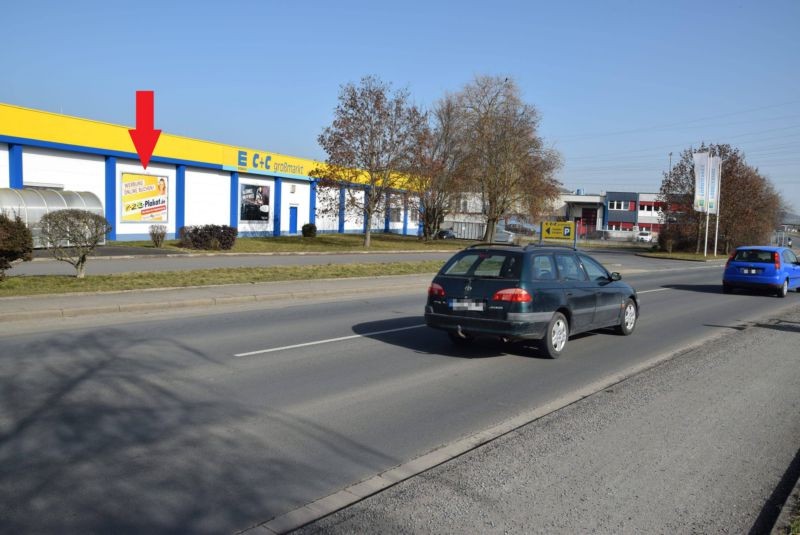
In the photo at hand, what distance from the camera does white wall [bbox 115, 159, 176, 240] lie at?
3534 cm

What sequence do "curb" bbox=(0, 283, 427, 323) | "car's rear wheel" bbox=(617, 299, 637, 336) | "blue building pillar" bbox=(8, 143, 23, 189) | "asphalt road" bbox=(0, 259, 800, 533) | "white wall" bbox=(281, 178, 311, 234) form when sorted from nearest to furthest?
"asphalt road" bbox=(0, 259, 800, 533), "curb" bbox=(0, 283, 427, 323), "car's rear wheel" bbox=(617, 299, 637, 336), "blue building pillar" bbox=(8, 143, 23, 189), "white wall" bbox=(281, 178, 311, 234)

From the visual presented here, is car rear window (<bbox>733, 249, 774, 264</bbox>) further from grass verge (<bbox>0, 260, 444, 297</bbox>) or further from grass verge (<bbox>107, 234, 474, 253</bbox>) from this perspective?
grass verge (<bbox>107, 234, 474, 253</bbox>)

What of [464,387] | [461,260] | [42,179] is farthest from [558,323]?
[42,179]

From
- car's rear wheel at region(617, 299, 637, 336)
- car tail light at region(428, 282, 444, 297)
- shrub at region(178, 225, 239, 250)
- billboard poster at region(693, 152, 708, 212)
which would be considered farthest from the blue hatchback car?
billboard poster at region(693, 152, 708, 212)

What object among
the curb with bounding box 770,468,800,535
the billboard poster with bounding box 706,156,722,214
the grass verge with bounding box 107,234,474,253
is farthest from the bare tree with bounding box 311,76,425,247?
the curb with bounding box 770,468,800,535

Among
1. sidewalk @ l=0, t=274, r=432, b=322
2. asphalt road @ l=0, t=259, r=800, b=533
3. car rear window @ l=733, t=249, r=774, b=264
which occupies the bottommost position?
asphalt road @ l=0, t=259, r=800, b=533

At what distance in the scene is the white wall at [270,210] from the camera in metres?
45.4

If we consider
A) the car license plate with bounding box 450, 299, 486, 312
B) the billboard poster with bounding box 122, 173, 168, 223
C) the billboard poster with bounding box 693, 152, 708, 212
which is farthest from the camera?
the billboard poster with bounding box 693, 152, 708, 212

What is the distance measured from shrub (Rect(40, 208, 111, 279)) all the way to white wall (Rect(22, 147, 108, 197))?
1724 cm

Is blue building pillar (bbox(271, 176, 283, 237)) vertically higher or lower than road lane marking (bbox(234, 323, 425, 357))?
higher

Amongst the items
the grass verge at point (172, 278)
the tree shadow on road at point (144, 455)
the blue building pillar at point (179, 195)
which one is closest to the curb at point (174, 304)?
the grass verge at point (172, 278)

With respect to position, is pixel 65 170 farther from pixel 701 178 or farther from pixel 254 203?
pixel 701 178

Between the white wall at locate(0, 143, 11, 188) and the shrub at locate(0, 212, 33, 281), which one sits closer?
the shrub at locate(0, 212, 33, 281)

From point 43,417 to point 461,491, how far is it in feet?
12.8
